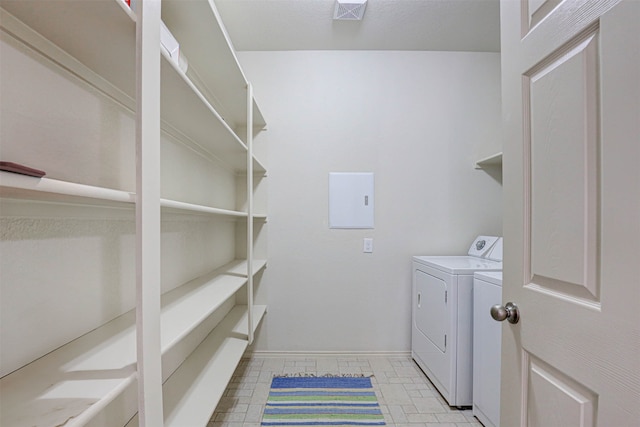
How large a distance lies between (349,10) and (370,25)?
0.25 metres

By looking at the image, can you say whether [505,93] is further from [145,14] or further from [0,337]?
[0,337]

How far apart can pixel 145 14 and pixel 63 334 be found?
91 centimetres

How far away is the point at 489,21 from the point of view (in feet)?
6.95

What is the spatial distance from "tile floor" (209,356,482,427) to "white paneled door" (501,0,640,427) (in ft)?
3.42

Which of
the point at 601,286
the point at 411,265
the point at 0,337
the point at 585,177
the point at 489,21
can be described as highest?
the point at 489,21

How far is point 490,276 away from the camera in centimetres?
159

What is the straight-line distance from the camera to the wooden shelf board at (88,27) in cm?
62

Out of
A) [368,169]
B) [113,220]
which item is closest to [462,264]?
[368,169]

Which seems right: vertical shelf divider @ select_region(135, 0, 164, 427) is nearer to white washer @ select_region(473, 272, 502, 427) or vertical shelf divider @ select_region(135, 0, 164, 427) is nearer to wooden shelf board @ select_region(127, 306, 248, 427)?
wooden shelf board @ select_region(127, 306, 248, 427)

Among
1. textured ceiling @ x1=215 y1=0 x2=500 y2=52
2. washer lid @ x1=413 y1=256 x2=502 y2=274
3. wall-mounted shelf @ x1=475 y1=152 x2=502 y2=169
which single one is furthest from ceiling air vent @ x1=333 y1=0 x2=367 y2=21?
washer lid @ x1=413 y1=256 x2=502 y2=274

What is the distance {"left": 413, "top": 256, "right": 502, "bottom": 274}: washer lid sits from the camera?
5.91 ft

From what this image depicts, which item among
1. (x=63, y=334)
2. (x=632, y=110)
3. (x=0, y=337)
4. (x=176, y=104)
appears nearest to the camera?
(x=632, y=110)

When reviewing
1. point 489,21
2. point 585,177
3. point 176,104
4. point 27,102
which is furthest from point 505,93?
point 489,21

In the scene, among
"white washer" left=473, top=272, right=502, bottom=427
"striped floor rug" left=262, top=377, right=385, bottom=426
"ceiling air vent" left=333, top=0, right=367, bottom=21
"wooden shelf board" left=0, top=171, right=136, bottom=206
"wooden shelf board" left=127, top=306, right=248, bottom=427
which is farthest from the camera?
"ceiling air vent" left=333, top=0, right=367, bottom=21
